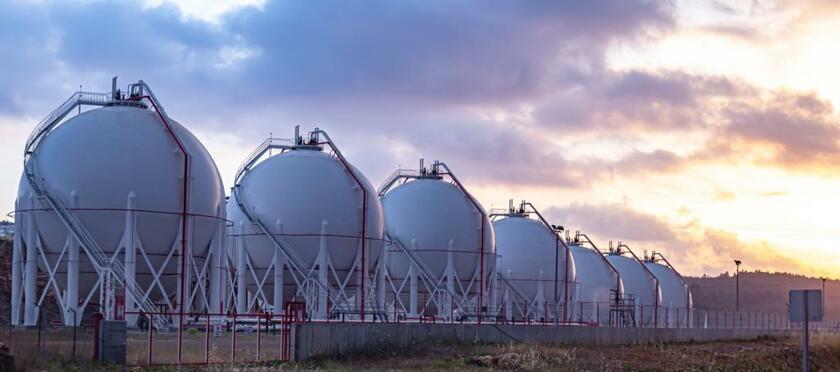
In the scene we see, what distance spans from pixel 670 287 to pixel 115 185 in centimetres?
6937

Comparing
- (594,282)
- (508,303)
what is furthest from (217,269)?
(594,282)

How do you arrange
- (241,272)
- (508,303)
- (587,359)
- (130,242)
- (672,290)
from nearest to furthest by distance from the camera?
(587,359) < (130,242) < (241,272) < (508,303) < (672,290)

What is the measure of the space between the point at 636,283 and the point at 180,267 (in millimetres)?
54986

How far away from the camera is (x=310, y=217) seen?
5375 cm

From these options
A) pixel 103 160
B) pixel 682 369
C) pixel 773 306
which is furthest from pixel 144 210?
pixel 773 306

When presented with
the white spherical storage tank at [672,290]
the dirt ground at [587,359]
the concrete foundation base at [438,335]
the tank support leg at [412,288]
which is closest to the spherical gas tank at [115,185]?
the concrete foundation base at [438,335]

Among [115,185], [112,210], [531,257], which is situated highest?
[115,185]

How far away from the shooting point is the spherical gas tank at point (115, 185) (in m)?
44.5

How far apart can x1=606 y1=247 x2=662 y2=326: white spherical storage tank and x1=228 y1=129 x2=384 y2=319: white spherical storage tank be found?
41136 mm

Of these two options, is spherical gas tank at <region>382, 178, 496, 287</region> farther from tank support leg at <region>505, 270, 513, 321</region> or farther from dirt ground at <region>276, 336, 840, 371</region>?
dirt ground at <region>276, 336, 840, 371</region>

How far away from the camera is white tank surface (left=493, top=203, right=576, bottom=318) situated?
72250mm

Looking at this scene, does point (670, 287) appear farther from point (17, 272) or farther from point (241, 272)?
point (17, 272)

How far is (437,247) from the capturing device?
208 feet

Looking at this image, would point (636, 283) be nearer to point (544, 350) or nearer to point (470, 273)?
point (470, 273)
